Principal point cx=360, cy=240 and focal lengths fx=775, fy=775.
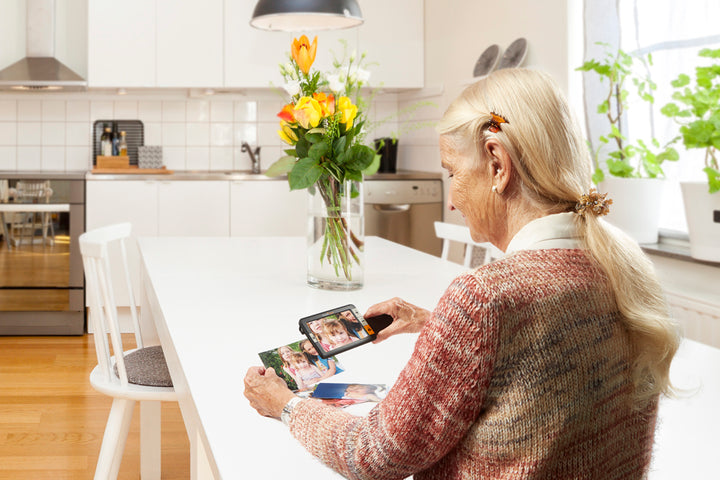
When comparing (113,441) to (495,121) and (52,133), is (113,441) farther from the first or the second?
→ (52,133)

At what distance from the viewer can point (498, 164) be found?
921 mm

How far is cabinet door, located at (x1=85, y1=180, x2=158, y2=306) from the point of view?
4613 mm

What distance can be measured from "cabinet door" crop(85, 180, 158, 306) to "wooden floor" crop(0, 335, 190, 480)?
64 centimetres

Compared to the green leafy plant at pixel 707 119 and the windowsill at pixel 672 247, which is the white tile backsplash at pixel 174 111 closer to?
the windowsill at pixel 672 247

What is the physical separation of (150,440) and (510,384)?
199 centimetres

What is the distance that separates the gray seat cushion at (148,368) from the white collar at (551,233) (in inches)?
54.1

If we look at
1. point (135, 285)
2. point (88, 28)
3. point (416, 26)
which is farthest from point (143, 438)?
point (416, 26)

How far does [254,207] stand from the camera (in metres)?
4.79

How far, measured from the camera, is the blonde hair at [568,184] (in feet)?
2.82

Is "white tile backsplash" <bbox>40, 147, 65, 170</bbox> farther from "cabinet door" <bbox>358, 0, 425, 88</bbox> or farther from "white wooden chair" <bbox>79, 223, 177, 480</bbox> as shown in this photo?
"white wooden chair" <bbox>79, 223, 177, 480</bbox>

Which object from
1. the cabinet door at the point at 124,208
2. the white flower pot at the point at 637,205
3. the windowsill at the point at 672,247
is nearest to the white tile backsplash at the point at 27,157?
the cabinet door at the point at 124,208

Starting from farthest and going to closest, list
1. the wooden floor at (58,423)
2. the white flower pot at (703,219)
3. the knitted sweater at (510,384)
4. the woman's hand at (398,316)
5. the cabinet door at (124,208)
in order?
1. the cabinet door at (124,208)
2. the wooden floor at (58,423)
3. the white flower pot at (703,219)
4. the woman's hand at (398,316)
5. the knitted sweater at (510,384)

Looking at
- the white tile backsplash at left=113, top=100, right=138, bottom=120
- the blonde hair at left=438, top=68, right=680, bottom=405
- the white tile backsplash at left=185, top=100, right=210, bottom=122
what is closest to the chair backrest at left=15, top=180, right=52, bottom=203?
the white tile backsplash at left=113, top=100, right=138, bottom=120

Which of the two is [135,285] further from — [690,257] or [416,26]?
[690,257]
